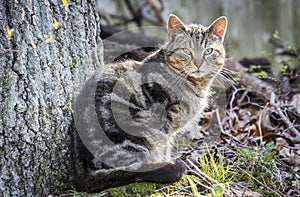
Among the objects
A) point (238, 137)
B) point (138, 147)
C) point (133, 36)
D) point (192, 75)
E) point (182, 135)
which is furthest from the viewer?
point (133, 36)

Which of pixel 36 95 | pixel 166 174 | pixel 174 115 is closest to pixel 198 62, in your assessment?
pixel 174 115

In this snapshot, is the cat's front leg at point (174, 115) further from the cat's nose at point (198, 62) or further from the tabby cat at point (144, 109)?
the cat's nose at point (198, 62)

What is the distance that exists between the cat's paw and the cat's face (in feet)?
2.39

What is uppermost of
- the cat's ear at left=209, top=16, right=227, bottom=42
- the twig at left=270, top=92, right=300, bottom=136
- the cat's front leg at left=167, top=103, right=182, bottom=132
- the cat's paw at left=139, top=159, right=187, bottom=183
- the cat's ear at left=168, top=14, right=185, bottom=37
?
the cat's ear at left=168, top=14, right=185, bottom=37

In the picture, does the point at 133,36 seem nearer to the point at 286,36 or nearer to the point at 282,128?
the point at 282,128

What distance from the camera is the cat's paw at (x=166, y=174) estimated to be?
2570mm

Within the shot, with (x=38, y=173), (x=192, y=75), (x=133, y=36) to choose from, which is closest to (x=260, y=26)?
(x=133, y=36)

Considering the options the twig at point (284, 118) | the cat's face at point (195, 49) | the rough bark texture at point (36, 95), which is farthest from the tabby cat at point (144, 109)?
the twig at point (284, 118)

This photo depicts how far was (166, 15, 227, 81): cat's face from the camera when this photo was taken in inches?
119

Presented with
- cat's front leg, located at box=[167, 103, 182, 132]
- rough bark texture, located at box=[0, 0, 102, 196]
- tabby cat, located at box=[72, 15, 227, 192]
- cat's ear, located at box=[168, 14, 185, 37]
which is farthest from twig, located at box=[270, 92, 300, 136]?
rough bark texture, located at box=[0, 0, 102, 196]

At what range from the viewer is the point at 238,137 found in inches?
137

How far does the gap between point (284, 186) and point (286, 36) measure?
434cm

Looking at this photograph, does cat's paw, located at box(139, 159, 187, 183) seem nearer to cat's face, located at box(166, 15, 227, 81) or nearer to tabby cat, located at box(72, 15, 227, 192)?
tabby cat, located at box(72, 15, 227, 192)

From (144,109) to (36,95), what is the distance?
27.0 inches
